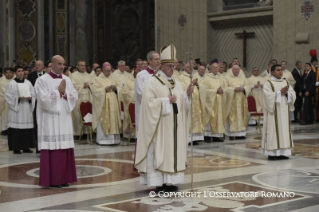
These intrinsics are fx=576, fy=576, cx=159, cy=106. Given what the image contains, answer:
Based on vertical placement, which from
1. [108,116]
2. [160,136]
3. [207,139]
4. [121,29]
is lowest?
[207,139]

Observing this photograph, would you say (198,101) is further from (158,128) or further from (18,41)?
(18,41)

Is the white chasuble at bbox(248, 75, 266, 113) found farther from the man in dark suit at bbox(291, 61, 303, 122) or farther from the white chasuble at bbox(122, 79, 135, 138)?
the white chasuble at bbox(122, 79, 135, 138)

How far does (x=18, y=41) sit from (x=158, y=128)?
1574 centimetres

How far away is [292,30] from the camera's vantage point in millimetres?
18422

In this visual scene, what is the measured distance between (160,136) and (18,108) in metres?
5.07

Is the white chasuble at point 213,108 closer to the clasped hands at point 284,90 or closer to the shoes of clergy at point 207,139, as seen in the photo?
the shoes of clergy at point 207,139

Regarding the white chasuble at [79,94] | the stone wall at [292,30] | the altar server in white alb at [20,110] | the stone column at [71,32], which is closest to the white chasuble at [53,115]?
the altar server in white alb at [20,110]

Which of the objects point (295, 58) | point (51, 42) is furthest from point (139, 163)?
point (51, 42)

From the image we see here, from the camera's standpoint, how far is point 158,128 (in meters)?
7.48

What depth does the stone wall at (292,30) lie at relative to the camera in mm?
18016

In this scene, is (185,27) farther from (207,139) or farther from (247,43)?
(207,139)

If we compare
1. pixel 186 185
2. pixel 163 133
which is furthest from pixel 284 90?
pixel 163 133

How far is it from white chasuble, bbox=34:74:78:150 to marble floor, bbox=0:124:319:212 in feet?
2.15

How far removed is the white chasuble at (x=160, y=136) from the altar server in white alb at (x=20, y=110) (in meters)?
4.67
